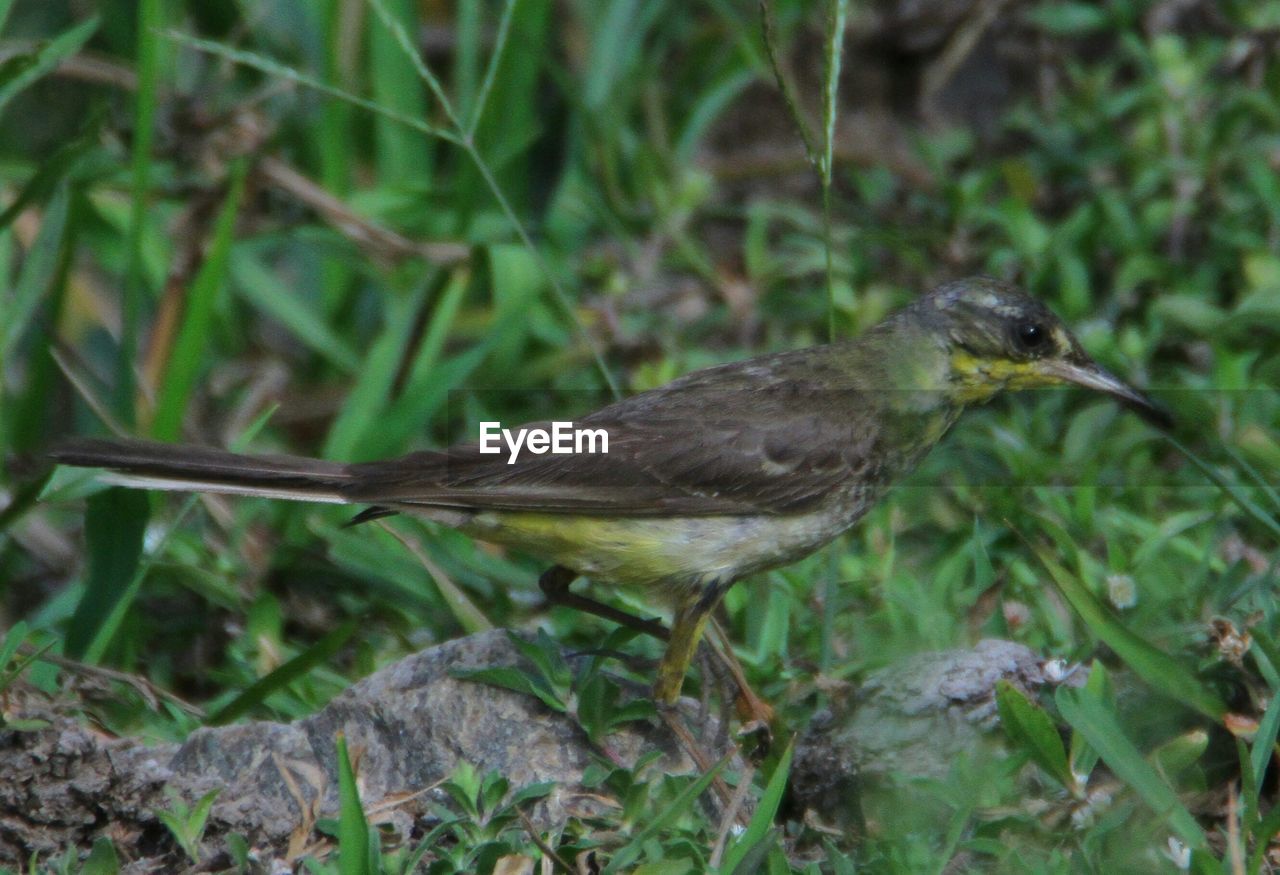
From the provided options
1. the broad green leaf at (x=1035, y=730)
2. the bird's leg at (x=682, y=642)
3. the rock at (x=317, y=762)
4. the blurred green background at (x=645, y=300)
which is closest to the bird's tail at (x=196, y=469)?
the blurred green background at (x=645, y=300)

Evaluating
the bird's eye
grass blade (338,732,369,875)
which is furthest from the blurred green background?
the bird's eye

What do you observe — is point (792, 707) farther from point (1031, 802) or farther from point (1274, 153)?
point (1274, 153)

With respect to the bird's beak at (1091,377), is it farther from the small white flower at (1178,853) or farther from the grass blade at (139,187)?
the grass blade at (139,187)

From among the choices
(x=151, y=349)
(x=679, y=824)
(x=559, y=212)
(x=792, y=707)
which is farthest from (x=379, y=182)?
(x=679, y=824)

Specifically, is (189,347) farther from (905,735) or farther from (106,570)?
(905,735)

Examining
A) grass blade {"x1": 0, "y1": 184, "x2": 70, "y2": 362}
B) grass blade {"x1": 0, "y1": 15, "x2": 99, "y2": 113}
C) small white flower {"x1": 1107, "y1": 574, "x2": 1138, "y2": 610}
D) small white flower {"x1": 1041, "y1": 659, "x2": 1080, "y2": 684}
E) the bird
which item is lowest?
small white flower {"x1": 1041, "y1": 659, "x2": 1080, "y2": 684}

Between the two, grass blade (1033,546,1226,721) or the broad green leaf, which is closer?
the broad green leaf

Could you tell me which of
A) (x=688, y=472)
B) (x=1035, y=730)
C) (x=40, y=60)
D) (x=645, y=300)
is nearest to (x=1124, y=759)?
(x=1035, y=730)

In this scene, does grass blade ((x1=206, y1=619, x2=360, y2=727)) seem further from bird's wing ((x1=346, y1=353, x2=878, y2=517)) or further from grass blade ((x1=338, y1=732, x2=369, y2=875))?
grass blade ((x1=338, y1=732, x2=369, y2=875))
